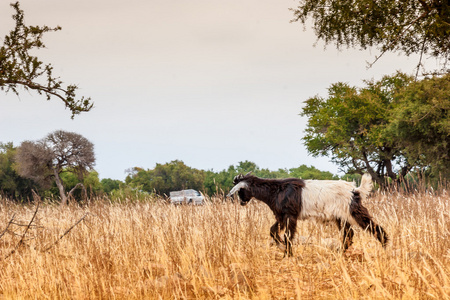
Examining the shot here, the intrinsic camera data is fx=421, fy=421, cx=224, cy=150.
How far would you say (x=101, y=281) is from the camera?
515cm

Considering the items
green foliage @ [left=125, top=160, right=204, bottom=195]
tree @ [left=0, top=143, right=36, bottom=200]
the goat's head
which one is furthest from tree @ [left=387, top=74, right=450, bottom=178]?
tree @ [left=0, top=143, right=36, bottom=200]

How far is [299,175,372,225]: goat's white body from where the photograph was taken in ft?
22.9

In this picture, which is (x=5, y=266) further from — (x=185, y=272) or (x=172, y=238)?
(x=185, y=272)

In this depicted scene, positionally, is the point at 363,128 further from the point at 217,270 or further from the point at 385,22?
the point at 217,270

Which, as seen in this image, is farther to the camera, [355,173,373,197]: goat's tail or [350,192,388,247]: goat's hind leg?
[355,173,373,197]: goat's tail

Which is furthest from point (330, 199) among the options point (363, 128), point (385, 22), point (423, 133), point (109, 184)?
point (109, 184)

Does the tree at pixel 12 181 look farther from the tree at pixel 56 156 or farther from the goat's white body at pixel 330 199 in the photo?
the goat's white body at pixel 330 199

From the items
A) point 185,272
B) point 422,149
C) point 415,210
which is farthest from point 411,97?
point 185,272

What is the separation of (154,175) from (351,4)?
4330cm

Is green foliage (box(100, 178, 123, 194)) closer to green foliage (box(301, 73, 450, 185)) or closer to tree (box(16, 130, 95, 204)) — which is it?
tree (box(16, 130, 95, 204))

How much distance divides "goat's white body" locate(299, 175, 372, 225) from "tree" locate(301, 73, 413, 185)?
1212 inches

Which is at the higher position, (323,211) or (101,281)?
(323,211)

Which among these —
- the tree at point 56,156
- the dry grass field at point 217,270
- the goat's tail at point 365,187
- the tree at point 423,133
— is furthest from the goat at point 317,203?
the tree at point 56,156

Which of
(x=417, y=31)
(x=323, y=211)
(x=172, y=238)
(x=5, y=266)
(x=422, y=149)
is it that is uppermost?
(x=417, y=31)
